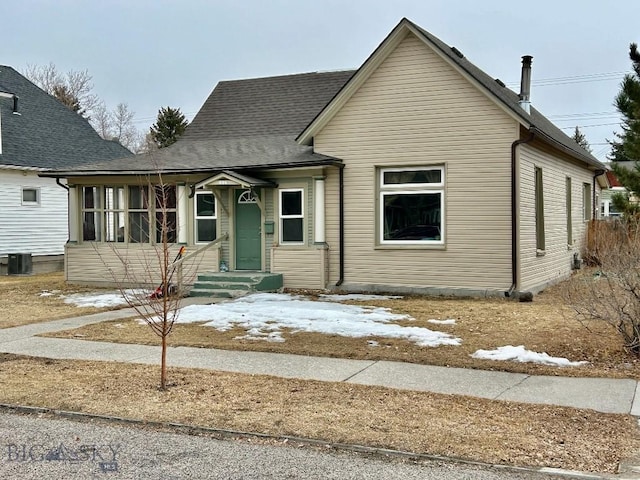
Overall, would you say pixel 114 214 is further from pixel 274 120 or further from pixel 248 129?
pixel 274 120

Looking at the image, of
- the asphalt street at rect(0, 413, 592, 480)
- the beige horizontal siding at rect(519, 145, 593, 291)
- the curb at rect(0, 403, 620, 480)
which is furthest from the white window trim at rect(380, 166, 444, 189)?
the asphalt street at rect(0, 413, 592, 480)

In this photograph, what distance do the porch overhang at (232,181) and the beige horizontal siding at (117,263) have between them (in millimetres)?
1720

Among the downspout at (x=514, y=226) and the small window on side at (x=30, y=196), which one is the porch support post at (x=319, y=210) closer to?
the downspout at (x=514, y=226)

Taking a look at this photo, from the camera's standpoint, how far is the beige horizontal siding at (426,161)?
1417 centimetres

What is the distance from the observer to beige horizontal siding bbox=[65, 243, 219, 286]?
54.5ft

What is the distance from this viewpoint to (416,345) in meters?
9.17

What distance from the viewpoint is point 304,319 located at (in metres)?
11.4

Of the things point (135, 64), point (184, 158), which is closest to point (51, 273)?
point (184, 158)

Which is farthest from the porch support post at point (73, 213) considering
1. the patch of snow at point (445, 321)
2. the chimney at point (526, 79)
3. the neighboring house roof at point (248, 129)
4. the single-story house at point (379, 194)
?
the chimney at point (526, 79)

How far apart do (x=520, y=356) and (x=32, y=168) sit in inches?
806

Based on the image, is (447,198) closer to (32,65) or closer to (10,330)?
(10,330)

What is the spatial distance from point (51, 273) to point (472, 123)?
16424 mm

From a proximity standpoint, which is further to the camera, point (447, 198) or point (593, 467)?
point (447, 198)

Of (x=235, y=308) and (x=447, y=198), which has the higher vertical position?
(x=447, y=198)
